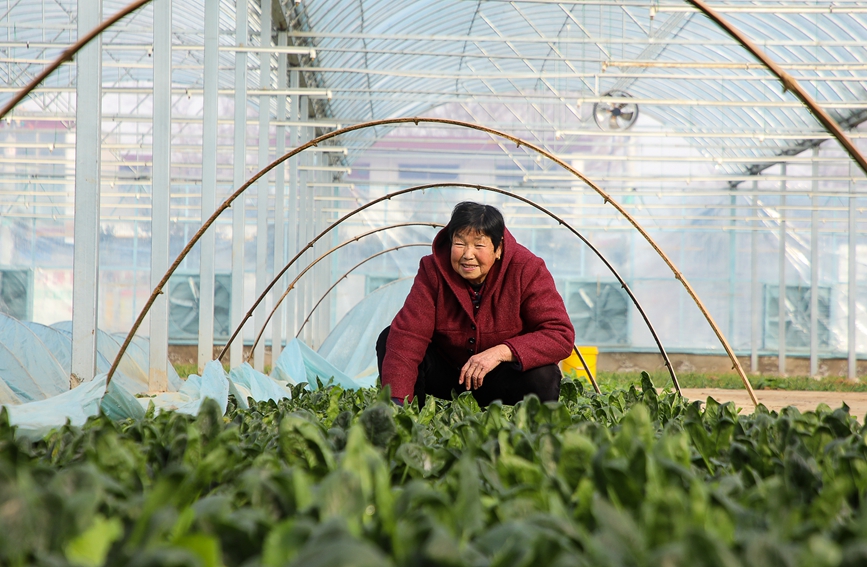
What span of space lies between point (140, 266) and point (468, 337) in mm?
16254

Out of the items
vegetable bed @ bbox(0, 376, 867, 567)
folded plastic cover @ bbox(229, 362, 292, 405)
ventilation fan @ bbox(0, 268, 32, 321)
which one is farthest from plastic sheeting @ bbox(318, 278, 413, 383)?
ventilation fan @ bbox(0, 268, 32, 321)

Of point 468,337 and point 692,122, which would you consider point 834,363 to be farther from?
point 468,337

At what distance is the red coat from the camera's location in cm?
301

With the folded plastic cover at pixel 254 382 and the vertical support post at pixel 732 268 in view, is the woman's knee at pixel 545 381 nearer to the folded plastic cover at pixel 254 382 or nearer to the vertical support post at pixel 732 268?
the folded plastic cover at pixel 254 382

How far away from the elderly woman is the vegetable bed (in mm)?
1433

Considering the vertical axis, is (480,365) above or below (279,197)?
below

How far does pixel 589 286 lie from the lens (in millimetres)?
19266

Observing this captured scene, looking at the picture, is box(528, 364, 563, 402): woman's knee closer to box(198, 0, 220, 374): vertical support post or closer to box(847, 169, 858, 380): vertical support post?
box(198, 0, 220, 374): vertical support post

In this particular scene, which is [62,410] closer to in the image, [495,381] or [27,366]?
[495,381]

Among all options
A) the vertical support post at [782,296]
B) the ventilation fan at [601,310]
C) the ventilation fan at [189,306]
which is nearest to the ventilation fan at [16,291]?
the ventilation fan at [189,306]

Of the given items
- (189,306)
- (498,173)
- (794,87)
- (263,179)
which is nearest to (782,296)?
(498,173)

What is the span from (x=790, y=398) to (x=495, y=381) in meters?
9.36

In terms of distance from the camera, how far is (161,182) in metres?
5.38

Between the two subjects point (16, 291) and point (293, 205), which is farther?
point (16, 291)
